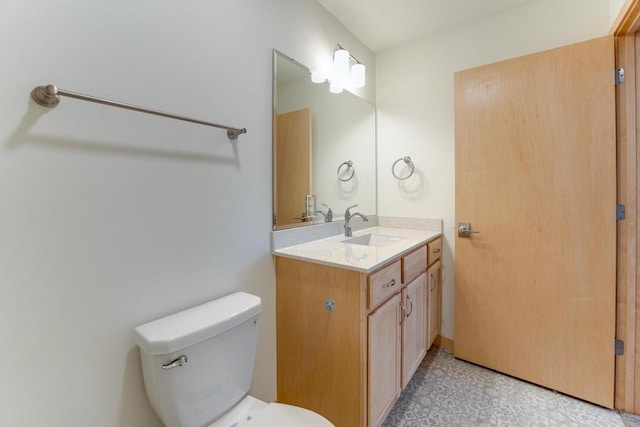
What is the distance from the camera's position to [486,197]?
1.89 m

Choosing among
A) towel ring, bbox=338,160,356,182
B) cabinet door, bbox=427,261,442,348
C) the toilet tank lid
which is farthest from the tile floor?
towel ring, bbox=338,160,356,182

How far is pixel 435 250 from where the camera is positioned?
2.07 m

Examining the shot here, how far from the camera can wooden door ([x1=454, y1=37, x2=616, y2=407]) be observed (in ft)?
5.13

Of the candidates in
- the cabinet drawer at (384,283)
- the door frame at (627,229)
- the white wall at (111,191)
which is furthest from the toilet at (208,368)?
the door frame at (627,229)

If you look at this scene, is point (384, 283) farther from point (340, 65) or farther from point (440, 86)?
point (440, 86)

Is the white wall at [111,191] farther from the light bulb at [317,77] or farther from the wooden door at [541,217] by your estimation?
the wooden door at [541,217]

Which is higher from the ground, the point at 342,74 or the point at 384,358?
the point at 342,74

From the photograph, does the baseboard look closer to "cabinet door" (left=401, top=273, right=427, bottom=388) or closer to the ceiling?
"cabinet door" (left=401, top=273, right=427, bottom=388)

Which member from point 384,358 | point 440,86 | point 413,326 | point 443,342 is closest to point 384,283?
point 384,358

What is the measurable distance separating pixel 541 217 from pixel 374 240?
104 centimetres

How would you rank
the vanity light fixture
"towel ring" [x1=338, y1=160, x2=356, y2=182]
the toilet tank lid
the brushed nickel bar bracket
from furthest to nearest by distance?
"towel ring" [x1=338, y1=160, x2=356, y2=182] < the vanity light fixture < the toilet tank lid < the brushed nickel bar bracket

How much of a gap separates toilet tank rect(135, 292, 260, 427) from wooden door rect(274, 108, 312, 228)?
0.59 m

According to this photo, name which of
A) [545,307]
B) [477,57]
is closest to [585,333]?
[545,307]

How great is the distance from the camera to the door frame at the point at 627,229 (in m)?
1.48
